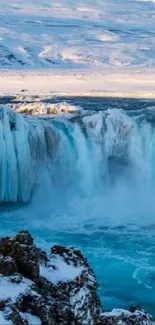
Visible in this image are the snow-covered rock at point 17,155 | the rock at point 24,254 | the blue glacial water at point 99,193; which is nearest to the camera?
the rock at point 24,254

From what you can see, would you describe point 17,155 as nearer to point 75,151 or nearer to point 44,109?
point 75,151

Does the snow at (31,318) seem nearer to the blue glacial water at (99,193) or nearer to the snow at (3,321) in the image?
the snow at (3,321)

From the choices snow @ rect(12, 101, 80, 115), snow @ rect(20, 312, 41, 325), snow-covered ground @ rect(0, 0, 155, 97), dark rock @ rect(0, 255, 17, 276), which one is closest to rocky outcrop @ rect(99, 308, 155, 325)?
snow @ rect(20, 312, 41, 325)

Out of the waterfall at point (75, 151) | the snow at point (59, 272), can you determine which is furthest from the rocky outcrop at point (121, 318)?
the waterfall at point (75, 151)

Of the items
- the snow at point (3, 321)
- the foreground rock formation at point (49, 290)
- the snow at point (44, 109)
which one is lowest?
the snow at point (3, 321)

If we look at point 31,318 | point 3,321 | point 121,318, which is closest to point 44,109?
point 31,318

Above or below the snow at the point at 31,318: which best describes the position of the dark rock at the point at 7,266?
above

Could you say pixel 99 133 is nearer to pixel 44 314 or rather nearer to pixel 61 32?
pixel 44 314

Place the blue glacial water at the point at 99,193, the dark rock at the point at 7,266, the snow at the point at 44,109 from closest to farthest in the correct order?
the dark rock at the point at 7,266 → the blue glacial water at the point at 99,193 → the snow at the point at 44,109
